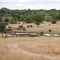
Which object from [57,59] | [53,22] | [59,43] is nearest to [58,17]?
[53,22]

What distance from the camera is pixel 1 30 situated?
64.9m

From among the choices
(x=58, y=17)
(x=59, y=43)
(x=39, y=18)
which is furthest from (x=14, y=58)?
(x=58, y=17)

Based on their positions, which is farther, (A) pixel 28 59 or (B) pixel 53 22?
(B) pixel 53 22

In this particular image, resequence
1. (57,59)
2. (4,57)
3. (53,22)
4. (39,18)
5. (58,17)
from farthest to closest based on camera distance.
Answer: (53,22), (58,17), (39,18), (57,59), (4,57)

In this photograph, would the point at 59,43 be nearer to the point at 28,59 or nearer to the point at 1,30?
the point at 28,59

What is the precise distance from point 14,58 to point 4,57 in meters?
0.90

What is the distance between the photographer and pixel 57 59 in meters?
28.6

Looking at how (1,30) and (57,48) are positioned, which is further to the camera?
(1,30)

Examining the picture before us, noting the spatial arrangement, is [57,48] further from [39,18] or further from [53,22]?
[53,22]

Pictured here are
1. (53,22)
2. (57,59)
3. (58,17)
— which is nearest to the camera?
(57,59)

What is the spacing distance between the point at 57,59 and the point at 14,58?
630cm

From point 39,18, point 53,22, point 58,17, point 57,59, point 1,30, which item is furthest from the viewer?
point 53,22

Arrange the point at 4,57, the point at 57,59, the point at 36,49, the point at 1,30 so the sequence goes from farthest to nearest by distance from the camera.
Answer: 1. the point at 1,30
2. the point at 36,49
3. the point at 57,59
4. the point at 4,57

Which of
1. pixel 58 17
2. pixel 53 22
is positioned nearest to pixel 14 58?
pixel 58 17
